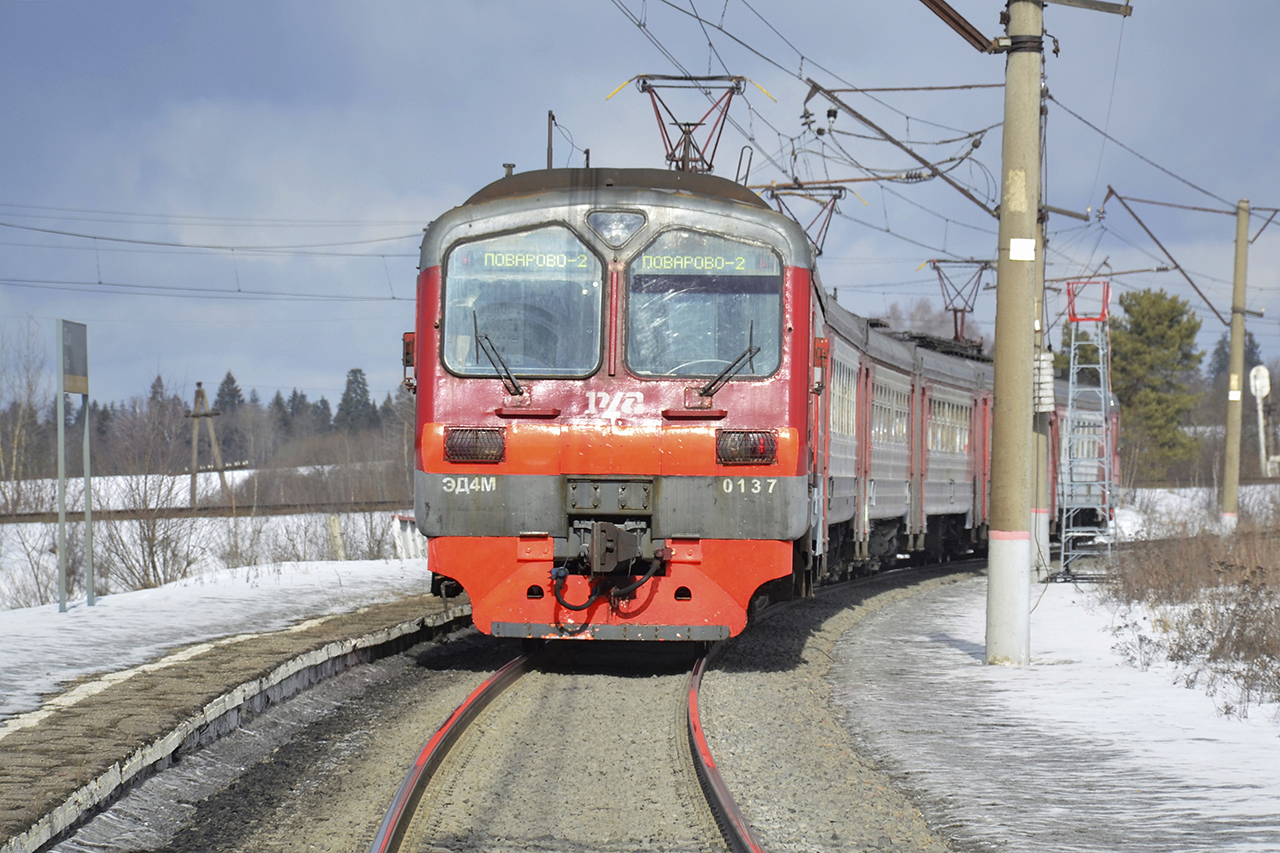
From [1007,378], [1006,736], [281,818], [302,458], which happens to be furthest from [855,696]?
[302,458]

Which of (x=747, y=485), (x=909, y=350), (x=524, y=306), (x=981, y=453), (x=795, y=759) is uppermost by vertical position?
(x=909, y=350)

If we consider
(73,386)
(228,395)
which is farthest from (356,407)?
→ (73,386)

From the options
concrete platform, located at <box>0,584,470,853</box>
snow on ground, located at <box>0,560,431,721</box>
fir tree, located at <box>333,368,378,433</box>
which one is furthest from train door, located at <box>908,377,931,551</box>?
fir tree, located at <box>333,368,378,433</box>

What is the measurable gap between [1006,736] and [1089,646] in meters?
4.27

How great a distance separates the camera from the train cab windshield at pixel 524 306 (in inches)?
326

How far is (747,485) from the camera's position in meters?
8.08

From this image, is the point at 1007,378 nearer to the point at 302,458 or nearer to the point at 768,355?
the point at 768,355

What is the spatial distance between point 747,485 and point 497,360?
6.09ft

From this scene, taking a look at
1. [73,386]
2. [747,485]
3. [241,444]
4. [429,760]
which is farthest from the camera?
[241,444]

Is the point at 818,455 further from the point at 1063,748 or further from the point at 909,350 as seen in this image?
the point at 909,350

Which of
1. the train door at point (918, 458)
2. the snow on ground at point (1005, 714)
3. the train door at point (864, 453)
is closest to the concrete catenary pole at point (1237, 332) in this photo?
the train door at point (918, 458)

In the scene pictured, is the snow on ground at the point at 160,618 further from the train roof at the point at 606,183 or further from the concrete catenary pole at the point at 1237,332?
the concrete catenary pole at the point at 1237,332

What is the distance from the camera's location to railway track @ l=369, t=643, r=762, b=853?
4866mm

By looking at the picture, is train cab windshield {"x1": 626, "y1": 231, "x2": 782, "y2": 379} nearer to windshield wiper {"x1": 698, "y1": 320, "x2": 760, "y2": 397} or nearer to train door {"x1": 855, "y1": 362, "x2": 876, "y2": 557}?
windshield wiper {"x1": 698, "y1": 320, "x2": 760, "y2": 397}
